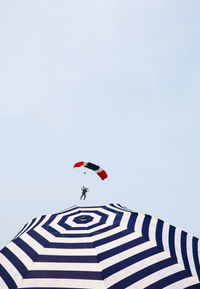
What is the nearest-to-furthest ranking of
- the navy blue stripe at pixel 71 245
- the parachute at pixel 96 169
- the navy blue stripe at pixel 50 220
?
the navy blue stripe at pixel 71 245 → the navy blue stripe at pixel 50 220 → the parachute at pixel 96 169

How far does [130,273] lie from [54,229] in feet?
5.40

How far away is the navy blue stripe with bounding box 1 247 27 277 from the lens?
4371 millimetres

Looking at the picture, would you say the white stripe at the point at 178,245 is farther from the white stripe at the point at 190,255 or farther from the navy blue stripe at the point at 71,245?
the navy blue stripe at the point at 71,245

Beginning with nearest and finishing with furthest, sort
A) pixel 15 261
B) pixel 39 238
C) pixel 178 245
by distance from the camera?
1. pixel 15 261
2. pixel 39 238
3. pixel 178 245

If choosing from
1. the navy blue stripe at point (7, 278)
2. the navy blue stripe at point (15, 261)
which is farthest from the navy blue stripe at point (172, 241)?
the navy blue stripe at point (7, 278)

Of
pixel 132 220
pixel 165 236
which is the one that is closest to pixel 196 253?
pixel 165 236

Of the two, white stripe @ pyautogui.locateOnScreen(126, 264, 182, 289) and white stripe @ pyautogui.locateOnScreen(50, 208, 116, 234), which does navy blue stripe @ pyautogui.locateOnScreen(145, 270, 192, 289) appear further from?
white stripe @ pyautogui.locateOnScreen(50, 208, 116, 234)

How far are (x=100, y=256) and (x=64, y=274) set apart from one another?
24.3 inches

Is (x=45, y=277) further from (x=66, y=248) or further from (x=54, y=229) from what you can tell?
(x=54, y=229)

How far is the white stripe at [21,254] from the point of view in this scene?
14.6ft

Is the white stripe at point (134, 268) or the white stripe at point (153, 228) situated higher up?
the white stripe at point (153, 228)

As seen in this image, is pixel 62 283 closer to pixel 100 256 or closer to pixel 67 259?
pixel 67 259

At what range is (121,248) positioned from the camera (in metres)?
4.55

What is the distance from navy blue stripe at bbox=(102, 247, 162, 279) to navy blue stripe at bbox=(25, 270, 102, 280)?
0.15m
